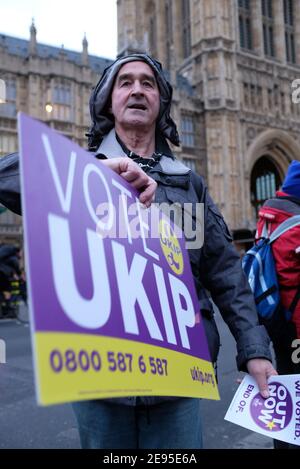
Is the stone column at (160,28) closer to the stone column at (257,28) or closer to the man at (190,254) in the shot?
the stone column at (257,28)

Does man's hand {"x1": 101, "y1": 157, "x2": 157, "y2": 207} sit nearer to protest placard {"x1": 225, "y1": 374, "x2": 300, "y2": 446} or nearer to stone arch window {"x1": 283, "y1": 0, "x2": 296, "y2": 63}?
protest placard {"x1": 225, "y1": 374, "x2": 300, "y2": 446}

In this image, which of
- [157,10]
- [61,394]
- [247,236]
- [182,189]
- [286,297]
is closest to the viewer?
[61,394]

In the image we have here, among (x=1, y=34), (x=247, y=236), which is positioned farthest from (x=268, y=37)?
(x=1, y=34)

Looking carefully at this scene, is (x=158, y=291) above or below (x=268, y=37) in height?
below

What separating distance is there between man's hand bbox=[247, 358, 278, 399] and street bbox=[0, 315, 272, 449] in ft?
6.50

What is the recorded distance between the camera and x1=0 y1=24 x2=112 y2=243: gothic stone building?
23.4 metres

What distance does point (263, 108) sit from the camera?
31516 mm

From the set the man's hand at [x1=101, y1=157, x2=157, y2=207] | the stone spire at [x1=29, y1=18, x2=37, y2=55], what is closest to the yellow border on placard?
the man's hand at [x1=101, y1=157, x2=157, y2=207]

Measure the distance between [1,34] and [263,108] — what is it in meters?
19.4

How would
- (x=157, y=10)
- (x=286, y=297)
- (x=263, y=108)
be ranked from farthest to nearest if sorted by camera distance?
(x=157, y=10)
(x=263, y=108)
(x=286, y=297)

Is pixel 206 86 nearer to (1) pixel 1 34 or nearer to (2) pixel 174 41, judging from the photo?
(2) pixel 174 41

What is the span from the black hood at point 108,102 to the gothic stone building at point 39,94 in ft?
72.5

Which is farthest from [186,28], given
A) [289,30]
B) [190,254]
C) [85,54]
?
[190,254]
